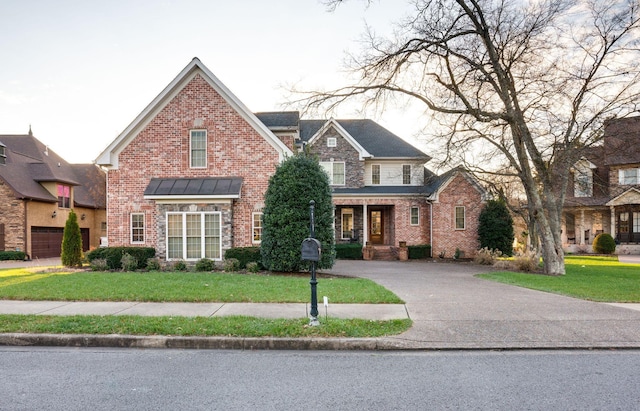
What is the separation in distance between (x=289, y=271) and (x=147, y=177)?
314 inches

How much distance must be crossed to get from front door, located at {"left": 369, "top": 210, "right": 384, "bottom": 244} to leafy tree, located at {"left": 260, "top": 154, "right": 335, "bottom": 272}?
1433cm

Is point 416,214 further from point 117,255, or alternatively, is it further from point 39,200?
point 39,200

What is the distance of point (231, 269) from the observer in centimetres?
1573

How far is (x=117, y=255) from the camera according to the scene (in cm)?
1653

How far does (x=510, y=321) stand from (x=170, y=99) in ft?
52.6

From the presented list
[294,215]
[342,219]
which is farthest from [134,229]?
[342,219]

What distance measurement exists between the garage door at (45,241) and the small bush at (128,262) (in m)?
13.6

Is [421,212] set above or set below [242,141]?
below

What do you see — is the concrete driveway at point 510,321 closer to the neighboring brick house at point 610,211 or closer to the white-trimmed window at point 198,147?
the white-trimmed window at point 198,147

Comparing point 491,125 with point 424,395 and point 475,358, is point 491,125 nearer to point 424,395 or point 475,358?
point 475,358

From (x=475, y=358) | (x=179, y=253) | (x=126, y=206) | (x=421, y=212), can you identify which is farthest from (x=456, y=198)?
(x=475, y=358)

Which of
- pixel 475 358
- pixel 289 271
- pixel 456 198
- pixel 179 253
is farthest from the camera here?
pixel 456 198

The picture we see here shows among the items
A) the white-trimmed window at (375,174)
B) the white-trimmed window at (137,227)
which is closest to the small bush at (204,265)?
the white-trimmed window at (137,227)

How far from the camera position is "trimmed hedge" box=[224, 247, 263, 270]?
637 inches
